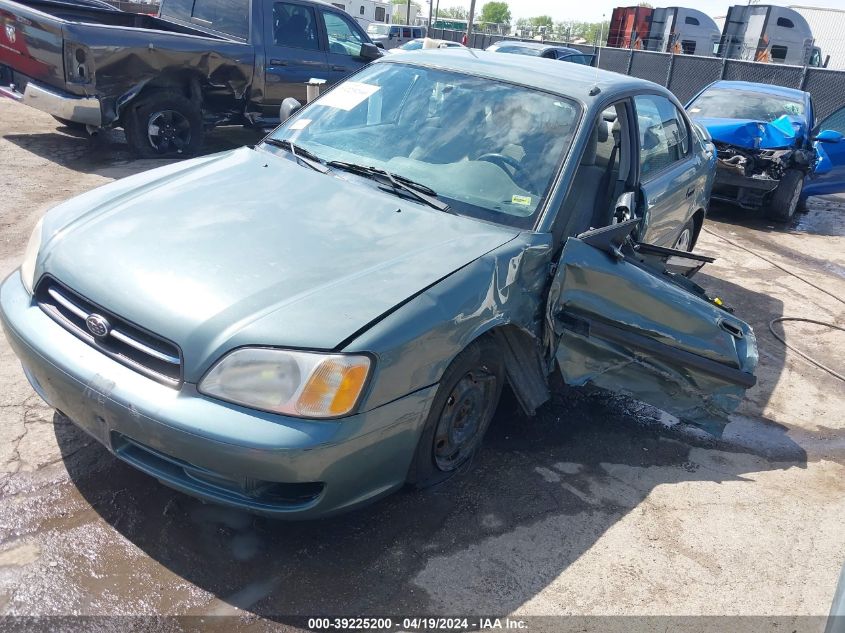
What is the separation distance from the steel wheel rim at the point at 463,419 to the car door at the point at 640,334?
1.40 ft

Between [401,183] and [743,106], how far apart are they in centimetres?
805

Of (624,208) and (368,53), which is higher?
(368,53)

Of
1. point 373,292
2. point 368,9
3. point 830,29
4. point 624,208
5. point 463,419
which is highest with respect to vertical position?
point 830,29

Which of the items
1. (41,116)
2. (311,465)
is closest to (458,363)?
(311,465)

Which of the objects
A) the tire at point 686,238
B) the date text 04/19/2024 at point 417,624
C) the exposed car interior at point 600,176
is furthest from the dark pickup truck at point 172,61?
the date text 04/19/2024 at point 417,624

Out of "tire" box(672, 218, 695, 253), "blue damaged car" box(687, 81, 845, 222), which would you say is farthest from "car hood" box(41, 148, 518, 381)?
"blue damaged car" box(687, 81, 845, 222)

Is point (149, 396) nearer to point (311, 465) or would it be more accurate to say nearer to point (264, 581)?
point (311, 465)

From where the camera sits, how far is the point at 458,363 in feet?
9.36

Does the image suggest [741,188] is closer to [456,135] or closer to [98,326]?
[456,135]

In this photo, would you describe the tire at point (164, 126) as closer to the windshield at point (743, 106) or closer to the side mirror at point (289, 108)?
the side mirror at point (289, 108)

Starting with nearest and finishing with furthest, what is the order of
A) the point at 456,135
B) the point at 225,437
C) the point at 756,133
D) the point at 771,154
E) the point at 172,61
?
the point at 225,437, the point at 456,135, the point at 172,61, the point at 771,154, the point at 756,133

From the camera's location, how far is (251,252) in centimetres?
275

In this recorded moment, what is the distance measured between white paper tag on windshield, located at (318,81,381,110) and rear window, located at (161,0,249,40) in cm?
516

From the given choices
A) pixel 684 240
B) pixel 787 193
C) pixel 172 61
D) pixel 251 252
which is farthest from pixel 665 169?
pixel 172 61
